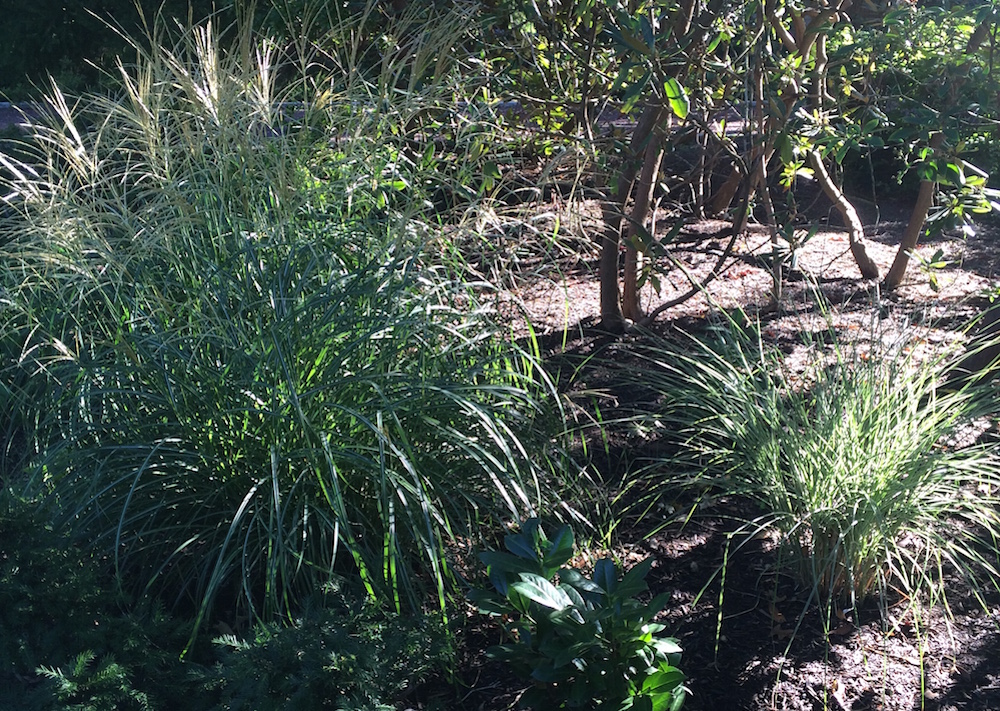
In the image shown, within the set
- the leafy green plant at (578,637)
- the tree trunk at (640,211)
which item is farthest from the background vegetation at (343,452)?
the tree trunk at (640,211)

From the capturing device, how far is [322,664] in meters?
2.15

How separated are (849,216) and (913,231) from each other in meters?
0.42

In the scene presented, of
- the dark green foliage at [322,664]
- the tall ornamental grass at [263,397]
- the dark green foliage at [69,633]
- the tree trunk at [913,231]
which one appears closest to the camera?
the dark green foliage at [322,664]

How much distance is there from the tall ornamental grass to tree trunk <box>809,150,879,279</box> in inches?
87.4

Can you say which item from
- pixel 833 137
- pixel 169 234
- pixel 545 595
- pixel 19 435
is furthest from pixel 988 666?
pixel 19 435

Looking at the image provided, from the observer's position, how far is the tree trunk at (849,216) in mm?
4559

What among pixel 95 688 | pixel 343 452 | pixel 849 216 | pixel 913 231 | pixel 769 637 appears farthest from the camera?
pixel 913 231

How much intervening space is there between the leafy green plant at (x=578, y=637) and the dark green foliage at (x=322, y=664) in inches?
9.6

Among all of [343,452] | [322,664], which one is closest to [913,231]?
[343,452]

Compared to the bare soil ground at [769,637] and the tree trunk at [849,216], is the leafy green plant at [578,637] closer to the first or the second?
the bare soil ground at [769,637]

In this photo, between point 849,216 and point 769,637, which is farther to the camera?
point 849,216

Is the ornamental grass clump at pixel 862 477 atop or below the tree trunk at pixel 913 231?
below

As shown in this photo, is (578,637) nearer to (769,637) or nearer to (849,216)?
(769,637)

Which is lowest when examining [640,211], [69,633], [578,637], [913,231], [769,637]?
[69,633]
